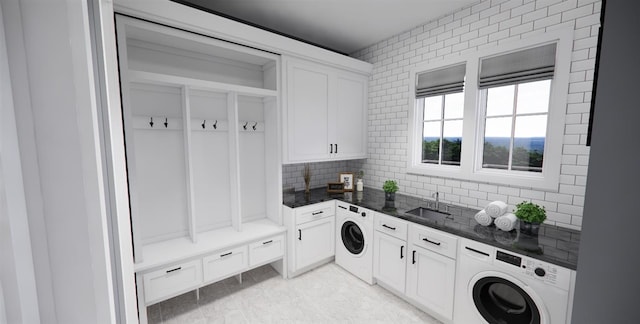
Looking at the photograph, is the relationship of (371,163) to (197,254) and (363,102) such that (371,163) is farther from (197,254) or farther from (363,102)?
(197,254)

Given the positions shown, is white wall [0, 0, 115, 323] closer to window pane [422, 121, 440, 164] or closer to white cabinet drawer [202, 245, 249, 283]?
white cabinet drawer [202, 245, 249, 283]

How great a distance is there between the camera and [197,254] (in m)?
2.06

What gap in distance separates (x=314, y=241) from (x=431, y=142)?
1.85 metres

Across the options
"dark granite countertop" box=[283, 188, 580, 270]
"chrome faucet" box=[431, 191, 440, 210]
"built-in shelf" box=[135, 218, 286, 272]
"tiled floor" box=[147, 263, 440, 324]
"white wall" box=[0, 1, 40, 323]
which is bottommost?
"tiled floor" box=[147, 263, 440, 324]

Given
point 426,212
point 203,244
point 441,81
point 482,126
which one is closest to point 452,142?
point 482,126

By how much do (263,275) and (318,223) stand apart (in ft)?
2.90

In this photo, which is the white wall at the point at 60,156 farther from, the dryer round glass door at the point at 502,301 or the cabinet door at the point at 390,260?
the cabinet door at the point at 390,260

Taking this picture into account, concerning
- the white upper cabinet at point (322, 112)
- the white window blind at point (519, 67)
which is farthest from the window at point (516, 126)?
the white upper cabinet at point (322, 112)

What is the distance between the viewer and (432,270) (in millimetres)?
2008

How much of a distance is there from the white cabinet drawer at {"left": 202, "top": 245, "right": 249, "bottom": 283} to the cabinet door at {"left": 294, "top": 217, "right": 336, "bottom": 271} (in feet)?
1.92

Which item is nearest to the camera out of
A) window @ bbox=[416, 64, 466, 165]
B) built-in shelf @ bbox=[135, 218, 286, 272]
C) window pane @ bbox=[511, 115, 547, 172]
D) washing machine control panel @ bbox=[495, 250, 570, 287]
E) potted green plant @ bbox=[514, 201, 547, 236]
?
washing machine control panel @ bbox=[495, 250, 570, 287]

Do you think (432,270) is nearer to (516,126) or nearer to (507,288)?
(507,288)

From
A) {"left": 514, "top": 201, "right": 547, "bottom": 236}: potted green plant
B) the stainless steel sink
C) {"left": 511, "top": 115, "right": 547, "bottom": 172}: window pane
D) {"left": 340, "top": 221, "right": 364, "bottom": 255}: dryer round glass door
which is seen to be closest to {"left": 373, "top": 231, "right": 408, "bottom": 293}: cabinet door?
{"left": 340, "top": 221, "right": 364, "bottom": 255}: dryer round glass door

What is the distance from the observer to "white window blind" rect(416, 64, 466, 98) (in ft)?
8.06
